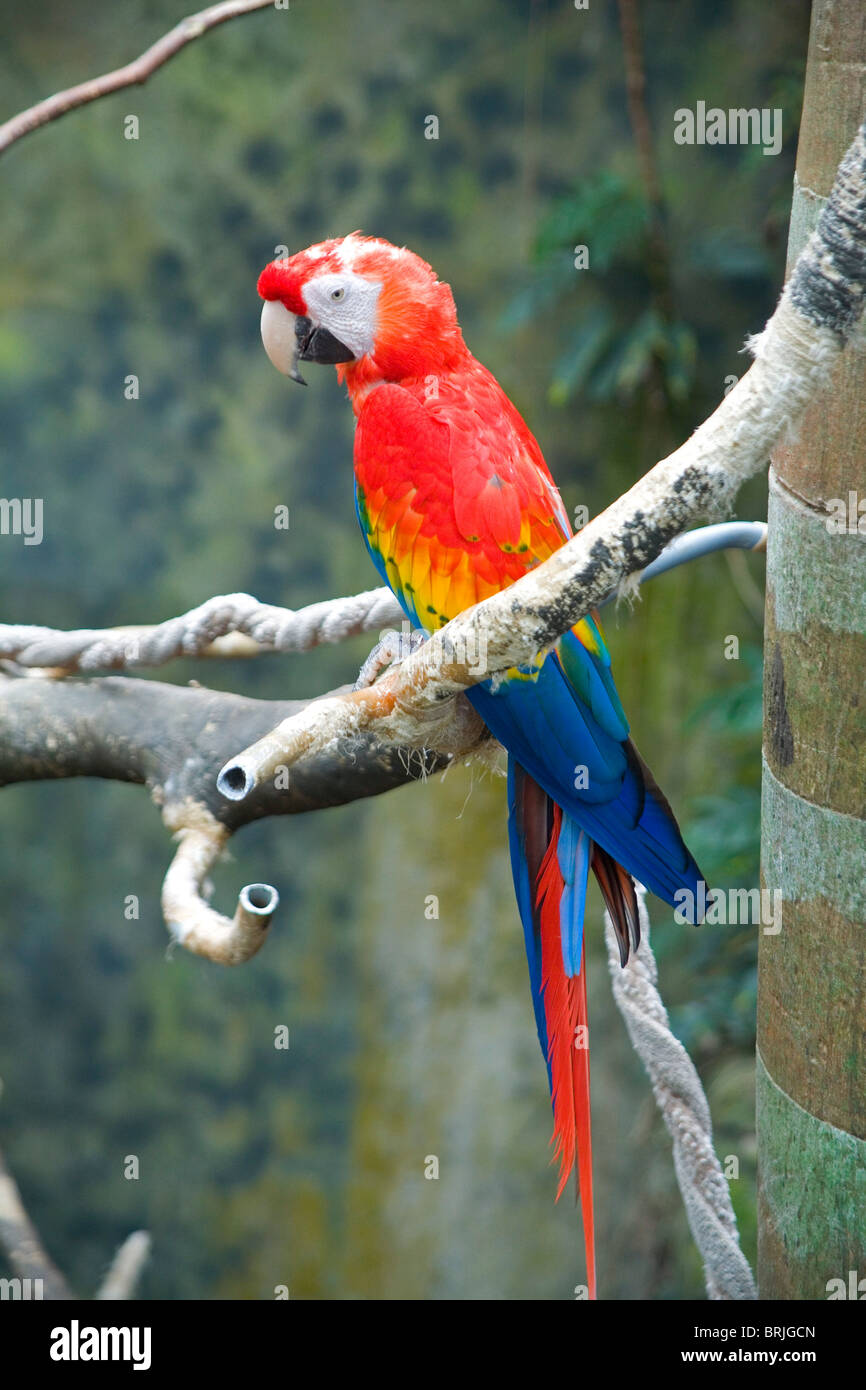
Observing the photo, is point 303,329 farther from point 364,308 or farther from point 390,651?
point 390,651

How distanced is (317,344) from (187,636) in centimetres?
30

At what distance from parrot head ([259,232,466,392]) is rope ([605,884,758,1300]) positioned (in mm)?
572

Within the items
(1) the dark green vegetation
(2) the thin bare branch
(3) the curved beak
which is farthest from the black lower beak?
(1) the dark green vegetation

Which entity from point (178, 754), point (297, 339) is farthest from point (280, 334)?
point (178, 754)

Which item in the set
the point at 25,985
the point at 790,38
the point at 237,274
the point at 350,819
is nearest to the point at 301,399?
the point at 237,274

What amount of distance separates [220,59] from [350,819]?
157cm

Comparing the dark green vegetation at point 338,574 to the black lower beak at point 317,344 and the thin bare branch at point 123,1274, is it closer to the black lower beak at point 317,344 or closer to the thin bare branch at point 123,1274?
the black lower beak at point 317,344

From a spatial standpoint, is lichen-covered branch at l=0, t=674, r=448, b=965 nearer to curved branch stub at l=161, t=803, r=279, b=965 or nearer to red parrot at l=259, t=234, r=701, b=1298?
curved branch stub at l=161, t=803, r=279, b=965

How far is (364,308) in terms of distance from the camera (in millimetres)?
1131

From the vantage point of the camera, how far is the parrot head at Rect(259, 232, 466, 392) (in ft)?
3.70

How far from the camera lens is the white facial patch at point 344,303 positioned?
112 centimetres

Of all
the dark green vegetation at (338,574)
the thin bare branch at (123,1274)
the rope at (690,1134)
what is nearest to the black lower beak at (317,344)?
the rope at (690,1134)
